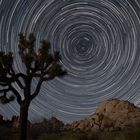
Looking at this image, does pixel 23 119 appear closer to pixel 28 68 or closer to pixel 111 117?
pixel 28 68

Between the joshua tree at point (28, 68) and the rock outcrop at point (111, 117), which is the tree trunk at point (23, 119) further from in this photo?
the rock outcrop at point (111, 117)

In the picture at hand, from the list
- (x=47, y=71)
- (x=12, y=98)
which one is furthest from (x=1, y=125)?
(x=47, y=71)

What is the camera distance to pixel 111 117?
6969 centimetres

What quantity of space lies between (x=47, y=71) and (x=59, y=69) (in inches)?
51.7

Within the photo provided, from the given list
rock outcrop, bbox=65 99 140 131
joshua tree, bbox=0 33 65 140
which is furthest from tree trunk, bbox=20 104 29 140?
rock outcrop, bbox=65 99 140 131

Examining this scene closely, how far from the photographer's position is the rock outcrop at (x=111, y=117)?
205 feet

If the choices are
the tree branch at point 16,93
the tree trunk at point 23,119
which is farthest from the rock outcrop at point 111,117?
the tree branch at point 16,93

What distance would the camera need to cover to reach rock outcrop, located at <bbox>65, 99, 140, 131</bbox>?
62.5m

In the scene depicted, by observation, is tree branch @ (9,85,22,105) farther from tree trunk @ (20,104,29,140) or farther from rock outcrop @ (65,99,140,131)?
rock outcrop @ (65,99,140,131)

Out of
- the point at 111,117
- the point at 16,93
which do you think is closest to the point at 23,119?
the point at 16,93

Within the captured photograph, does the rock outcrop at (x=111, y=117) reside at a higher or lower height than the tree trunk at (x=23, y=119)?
higher

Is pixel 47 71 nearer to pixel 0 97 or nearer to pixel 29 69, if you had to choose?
pixel 29 69

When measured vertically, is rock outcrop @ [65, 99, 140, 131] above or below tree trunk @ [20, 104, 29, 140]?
above

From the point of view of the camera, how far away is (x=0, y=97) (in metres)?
25.6
